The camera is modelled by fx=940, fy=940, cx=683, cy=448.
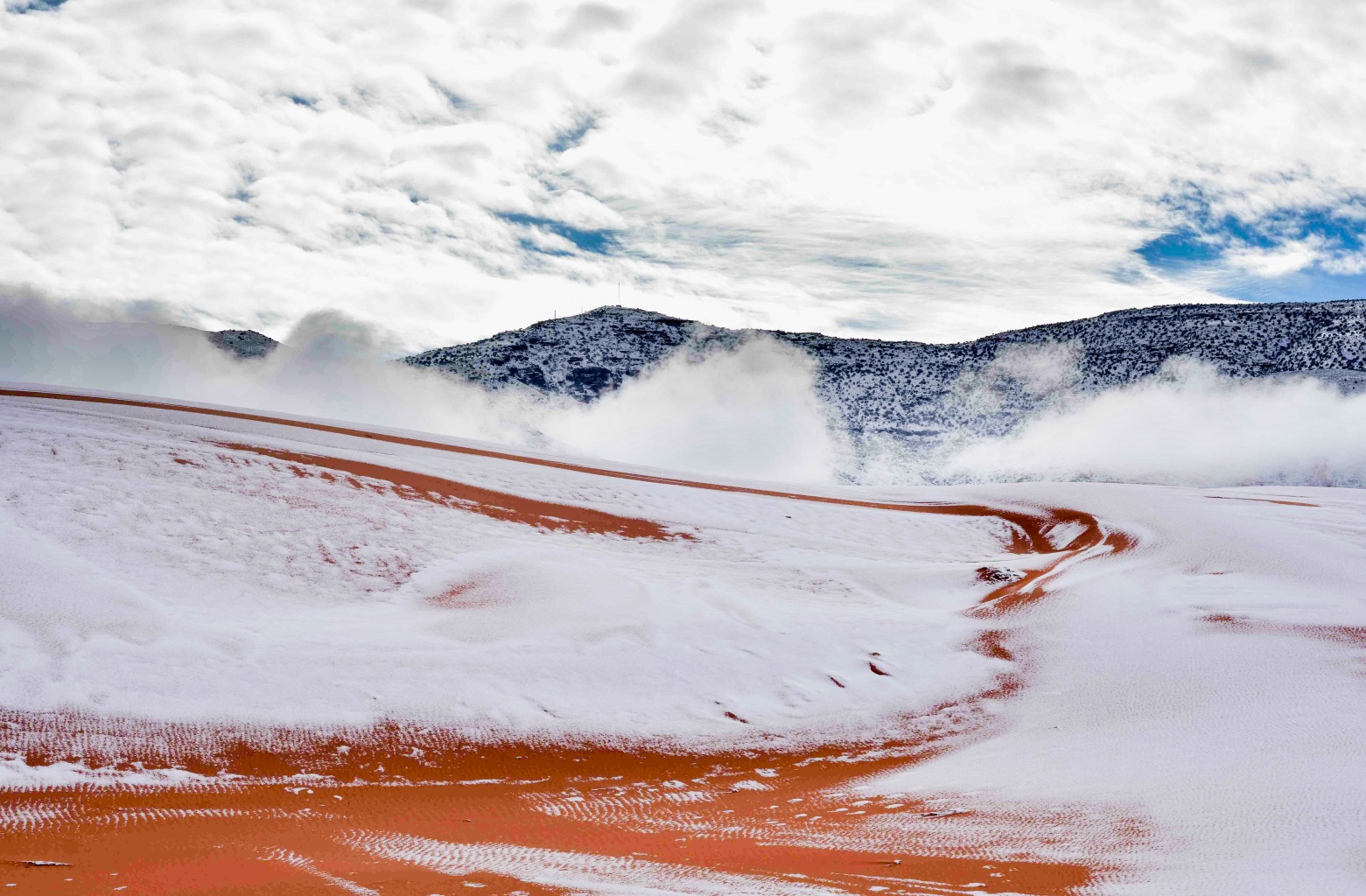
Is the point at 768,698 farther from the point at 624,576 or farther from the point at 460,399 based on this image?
the point at 460,399

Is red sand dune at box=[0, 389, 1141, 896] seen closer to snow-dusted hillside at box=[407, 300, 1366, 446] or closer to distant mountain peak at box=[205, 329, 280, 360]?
snow-dusted hillside at box=[407, 300, 1366, 446]

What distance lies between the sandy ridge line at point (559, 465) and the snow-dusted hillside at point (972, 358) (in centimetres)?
5370

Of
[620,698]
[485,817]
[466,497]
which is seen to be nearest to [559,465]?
[466,497]

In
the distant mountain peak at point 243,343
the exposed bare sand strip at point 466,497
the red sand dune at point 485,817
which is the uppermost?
the distant mountain peak at point 243,343

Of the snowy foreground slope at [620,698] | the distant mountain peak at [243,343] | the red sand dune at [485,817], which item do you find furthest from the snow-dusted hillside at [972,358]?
the red sand dune at [485,817]

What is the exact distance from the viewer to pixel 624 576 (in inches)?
460

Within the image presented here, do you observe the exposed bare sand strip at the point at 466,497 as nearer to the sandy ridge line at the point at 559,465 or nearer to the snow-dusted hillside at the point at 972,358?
the sandy ridge line at the point at 559,465

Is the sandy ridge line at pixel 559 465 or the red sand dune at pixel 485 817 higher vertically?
the sandy ridge line at pixel 559 465

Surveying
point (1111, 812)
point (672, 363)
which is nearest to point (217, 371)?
point (672, 363)

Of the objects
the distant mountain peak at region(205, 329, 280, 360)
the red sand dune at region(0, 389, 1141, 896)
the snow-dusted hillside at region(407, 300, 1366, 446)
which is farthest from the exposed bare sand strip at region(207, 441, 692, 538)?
the distant mountain peak at region(205, 329, 280, 360)

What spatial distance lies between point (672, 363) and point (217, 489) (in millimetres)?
78523

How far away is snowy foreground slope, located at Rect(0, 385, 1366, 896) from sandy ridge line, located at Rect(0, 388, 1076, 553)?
4.28 meters

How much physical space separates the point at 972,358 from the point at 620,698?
78.0m

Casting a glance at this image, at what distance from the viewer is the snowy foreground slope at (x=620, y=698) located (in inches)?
200
